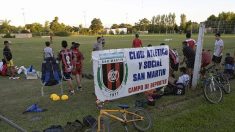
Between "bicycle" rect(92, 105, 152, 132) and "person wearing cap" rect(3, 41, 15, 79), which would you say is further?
"person wearing cap" rect(3, 41, 15, 79)

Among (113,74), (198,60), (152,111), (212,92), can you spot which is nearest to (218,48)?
(198,60)

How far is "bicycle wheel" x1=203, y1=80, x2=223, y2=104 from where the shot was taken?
9.68 meters

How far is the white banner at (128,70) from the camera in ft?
23.5

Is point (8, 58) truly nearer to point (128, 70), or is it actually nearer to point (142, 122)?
point (128, 70)

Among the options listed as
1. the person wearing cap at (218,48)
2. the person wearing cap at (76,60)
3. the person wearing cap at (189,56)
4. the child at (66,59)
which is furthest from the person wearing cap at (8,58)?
the person wearing cap at (218,48)

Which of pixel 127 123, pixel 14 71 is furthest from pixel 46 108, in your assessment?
pixel 14 71

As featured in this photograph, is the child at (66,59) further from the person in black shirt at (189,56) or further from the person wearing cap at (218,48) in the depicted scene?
the person wearing cap at (218,48)

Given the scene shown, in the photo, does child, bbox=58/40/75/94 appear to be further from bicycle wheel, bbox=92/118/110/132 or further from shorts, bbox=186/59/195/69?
bicycle wheel, bbox=92/118/110/132

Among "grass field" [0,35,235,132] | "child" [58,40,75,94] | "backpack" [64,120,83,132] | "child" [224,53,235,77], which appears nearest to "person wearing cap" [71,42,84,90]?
"child" [58,40,75,94]

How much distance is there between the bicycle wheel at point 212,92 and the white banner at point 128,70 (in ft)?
4.30

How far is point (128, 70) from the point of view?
26.7 feet

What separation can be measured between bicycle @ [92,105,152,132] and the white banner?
633 millimetres

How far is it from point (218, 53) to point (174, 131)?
8.60 metres

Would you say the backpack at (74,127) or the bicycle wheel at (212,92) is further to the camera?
the bicycle wheel at (212,92)
